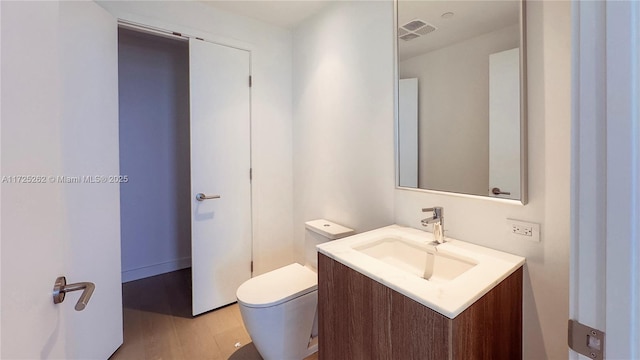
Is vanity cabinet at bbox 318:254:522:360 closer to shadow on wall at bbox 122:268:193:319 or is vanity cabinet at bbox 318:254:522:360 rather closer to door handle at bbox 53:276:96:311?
door handle at bbox 53:276:96:311

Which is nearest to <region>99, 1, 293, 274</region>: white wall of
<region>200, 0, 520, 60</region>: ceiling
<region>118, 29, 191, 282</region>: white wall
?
<region>200, 0, 520, 60</region>: ceiling

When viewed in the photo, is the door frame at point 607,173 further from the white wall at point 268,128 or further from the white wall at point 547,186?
the white wall at point 268,128

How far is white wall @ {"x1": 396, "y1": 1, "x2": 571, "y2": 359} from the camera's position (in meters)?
1.03

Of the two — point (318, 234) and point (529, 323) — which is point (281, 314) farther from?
point (529, 323)

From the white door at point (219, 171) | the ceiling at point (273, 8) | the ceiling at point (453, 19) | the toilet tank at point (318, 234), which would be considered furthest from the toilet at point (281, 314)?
the ceiling at point (273, 8)

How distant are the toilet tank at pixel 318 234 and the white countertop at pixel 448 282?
447 millimetres

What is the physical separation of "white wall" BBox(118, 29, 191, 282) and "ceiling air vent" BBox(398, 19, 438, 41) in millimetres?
2188

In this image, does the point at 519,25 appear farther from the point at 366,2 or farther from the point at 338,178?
the point at 338,178

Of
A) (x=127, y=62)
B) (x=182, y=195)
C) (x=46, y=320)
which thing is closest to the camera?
(x=46, y=320)

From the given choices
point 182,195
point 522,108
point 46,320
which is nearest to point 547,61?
point 522,108

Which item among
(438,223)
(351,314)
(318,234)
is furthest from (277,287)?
(438,223)

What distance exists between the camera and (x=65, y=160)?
139 cm

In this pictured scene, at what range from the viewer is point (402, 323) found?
913 mm

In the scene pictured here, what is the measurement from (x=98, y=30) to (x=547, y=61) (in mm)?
2180
